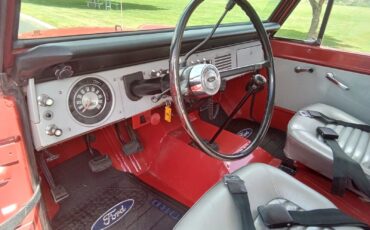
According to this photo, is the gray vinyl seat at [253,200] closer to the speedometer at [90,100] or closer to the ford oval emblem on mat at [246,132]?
the speedometer at [90,100]

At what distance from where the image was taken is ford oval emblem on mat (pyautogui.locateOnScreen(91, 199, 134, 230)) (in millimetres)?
1563

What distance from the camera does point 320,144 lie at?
1.60m

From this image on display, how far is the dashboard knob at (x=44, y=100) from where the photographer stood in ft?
3.48

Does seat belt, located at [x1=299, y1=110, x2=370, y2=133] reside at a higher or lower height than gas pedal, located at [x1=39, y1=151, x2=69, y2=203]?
higher

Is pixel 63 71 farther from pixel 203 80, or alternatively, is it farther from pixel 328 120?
pixel 328 120

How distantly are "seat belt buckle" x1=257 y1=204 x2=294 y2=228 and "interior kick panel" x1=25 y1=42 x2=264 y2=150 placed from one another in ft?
1.70

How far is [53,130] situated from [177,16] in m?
0.77

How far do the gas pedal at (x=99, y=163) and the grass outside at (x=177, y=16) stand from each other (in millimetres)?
800

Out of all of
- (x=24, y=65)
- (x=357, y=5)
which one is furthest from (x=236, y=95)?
(x=24, y=65)

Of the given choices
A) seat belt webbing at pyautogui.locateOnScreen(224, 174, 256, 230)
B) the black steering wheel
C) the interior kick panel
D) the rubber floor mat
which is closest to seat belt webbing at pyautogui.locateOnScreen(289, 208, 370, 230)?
seat belt webbing at pyautogui.locateOnScreen(224, 174, 256, 230)

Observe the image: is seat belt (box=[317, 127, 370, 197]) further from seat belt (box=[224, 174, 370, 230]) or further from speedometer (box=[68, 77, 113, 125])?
speedometer (box=[68, 77, 113, 125])

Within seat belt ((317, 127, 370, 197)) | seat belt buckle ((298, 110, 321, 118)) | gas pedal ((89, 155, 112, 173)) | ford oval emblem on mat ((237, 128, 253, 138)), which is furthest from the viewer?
ford oval emblem on mat ((237, 128, 253, 138))

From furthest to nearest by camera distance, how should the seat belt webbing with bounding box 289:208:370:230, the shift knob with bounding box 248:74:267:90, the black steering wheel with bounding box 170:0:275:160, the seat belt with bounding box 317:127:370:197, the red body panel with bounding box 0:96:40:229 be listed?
1. the seat belt with bounding box 317:127:370:197
2. the shift knob with bounding box 248:74:267:90
3. the seat belt webbing with bounding box 289:208:370:230
4. the black steering wheel with bounding box 170:0:275:160
5. the red body panel with bounding box 0:96:40:229

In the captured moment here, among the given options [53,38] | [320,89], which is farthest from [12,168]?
[320,89]
